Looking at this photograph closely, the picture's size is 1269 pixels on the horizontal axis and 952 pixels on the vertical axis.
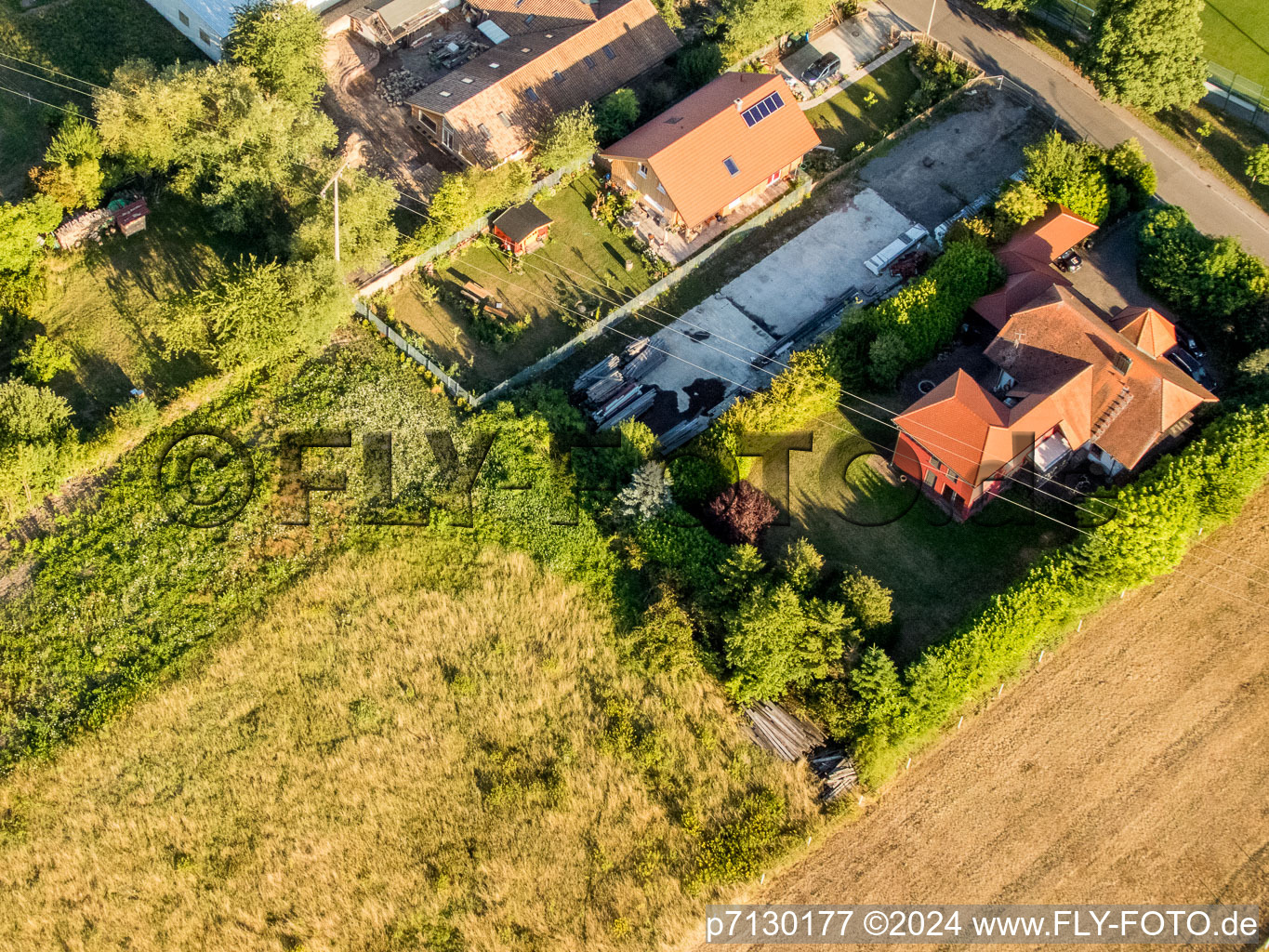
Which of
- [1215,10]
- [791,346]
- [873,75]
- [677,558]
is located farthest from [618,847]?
[1215,10]

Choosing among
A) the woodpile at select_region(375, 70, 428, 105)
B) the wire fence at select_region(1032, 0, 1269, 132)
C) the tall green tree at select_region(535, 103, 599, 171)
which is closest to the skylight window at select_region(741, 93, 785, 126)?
the tall green tree at select_region(535, 103, 599, 171)

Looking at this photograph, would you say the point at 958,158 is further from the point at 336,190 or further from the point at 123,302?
the point at 123,302

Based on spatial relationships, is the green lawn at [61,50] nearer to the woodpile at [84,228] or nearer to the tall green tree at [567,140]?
the woodpile at [84,228]

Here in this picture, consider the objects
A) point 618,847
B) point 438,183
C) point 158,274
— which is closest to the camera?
point 618,847

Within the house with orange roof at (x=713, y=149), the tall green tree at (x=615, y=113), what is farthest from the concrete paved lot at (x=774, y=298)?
the tall green tree at (x=615, y=113)

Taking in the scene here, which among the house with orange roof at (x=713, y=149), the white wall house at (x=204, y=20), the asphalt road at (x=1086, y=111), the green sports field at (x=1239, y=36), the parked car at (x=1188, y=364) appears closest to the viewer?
the parked car at (x=1188, y=364)

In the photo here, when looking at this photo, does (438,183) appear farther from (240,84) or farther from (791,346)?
(791,346)

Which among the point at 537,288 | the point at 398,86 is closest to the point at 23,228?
the point at 398,86
